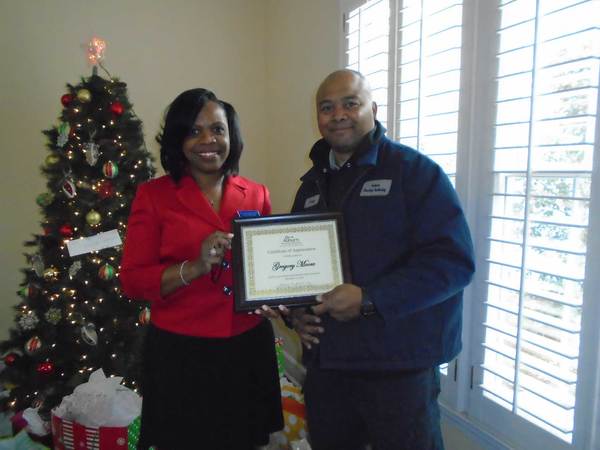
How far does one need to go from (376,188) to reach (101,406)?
5.33ft

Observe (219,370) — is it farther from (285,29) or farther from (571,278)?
(285,29)

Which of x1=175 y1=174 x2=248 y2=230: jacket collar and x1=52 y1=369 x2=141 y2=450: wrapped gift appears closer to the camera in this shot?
x1=175 y1=174 x2=248 y2=230: jacket collar

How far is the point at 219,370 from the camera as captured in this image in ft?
4.28

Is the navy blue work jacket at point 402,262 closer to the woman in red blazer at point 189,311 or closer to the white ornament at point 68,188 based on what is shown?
the woman in red blazer at point 189,311

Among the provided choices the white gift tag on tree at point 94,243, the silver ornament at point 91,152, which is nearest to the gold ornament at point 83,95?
the silver ornament at point 91,152

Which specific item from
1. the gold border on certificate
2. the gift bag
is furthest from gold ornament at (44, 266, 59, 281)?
the gold border on certificate

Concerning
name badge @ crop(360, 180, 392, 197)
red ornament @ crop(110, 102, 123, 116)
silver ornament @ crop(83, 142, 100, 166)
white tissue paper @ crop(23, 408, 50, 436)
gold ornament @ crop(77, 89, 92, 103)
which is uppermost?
gold ornament @ crop(77, 89, 92, 103)

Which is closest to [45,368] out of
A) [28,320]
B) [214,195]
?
[28,320]

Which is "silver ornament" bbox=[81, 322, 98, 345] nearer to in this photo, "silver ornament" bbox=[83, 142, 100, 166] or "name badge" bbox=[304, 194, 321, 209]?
"silver ornament" bbox=[83, 142, 100, 166]

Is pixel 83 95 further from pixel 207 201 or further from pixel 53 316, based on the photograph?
pixel 207 201

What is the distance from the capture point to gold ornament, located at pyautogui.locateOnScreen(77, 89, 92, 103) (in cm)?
219

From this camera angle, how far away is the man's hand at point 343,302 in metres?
1.06

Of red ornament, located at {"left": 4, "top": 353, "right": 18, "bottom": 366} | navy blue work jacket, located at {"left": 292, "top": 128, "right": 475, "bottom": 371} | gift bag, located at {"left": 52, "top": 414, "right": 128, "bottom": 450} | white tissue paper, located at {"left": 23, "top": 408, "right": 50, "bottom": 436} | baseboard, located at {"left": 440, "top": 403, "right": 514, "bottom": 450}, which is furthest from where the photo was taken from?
red ornament, located at {"left": 4, "top": 353, "right": 18, "bottom": 366}

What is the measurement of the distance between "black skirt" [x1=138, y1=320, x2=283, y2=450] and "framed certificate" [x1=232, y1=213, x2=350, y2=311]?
0.84 feet
